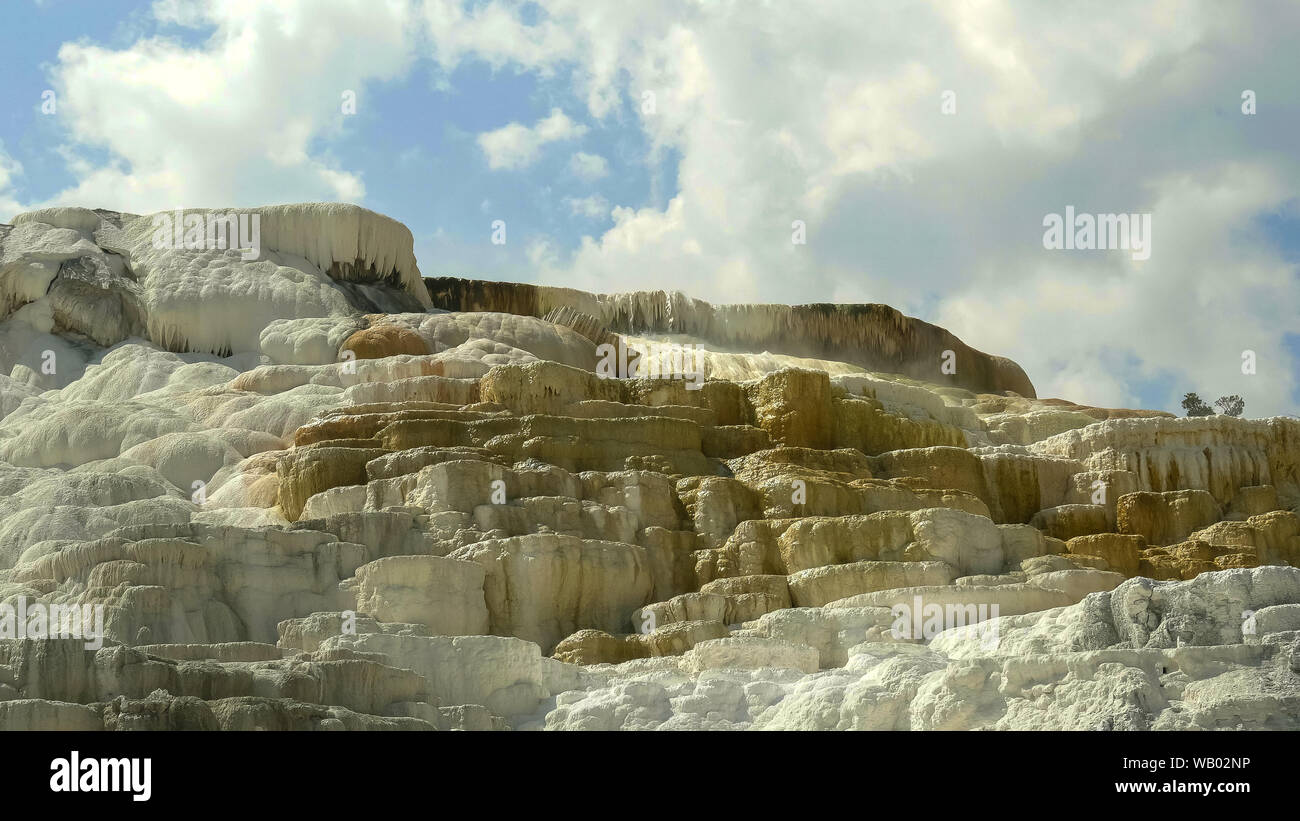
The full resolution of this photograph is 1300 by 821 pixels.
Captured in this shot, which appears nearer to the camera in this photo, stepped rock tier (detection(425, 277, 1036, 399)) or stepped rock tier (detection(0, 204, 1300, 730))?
stepped rock tier (detection(0, 204, 1300, 730))

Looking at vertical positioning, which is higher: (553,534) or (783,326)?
(783,326)

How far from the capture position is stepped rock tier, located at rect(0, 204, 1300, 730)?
1108 centimetres

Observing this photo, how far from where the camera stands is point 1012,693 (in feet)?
34.3

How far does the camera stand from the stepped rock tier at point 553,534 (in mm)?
11078

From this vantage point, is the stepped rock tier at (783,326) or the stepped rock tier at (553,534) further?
the stepped rock tier at (783,326)

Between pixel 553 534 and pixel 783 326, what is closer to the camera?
pixel 553 534

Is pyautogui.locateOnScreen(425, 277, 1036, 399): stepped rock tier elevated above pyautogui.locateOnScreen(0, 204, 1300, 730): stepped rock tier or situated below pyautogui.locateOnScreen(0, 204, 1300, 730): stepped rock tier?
above

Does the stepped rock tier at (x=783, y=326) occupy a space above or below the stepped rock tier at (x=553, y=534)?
above

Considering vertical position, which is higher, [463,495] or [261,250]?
[261,250]

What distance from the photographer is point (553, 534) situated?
16.9 meters

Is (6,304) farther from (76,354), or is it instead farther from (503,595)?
(503,595)
